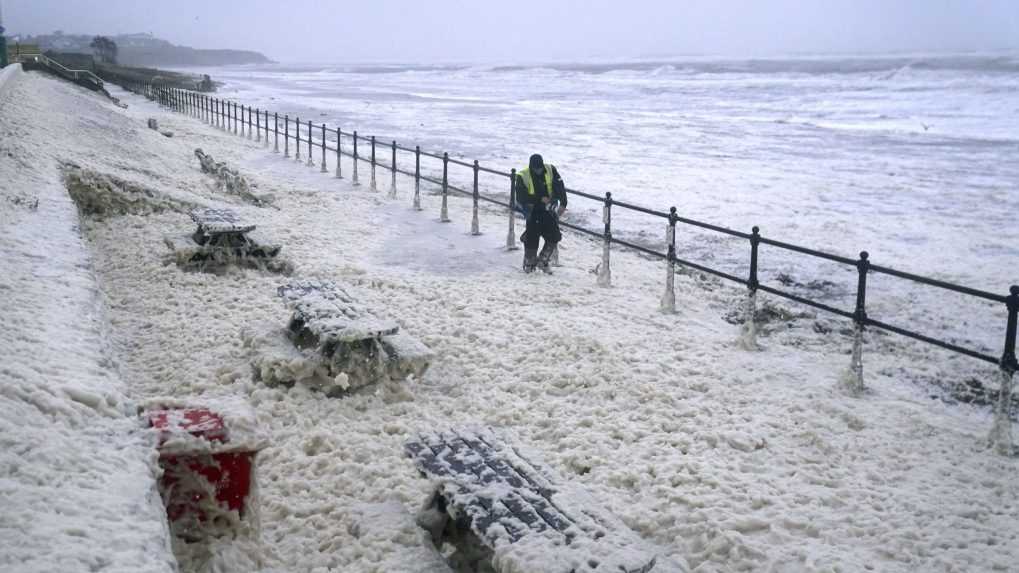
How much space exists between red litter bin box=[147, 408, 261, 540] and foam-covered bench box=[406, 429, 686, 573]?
0.82 m

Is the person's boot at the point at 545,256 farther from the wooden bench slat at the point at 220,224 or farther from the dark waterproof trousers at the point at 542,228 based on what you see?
the wooden bench slat at the point at 220,224

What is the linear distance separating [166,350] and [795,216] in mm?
10032

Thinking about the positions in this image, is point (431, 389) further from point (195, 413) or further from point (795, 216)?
point (795, 216)

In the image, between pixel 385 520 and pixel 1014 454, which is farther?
pixel 1014 454

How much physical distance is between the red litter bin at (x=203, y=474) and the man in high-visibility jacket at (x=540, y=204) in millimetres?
5976

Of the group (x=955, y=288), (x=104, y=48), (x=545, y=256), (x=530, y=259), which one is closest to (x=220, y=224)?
(x=530, y=259)

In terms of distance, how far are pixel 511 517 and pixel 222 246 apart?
5.73 m

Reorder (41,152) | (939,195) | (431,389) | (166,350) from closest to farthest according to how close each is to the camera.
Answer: (431,389)
(166,350)
(41,152)
(939,195)

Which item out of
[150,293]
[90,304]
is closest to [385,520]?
[90,304]

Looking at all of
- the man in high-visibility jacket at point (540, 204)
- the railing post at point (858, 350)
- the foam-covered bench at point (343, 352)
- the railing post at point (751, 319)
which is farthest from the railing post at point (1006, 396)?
the man in high-visibility jacket at point (540, 204)

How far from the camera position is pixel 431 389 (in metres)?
5.82

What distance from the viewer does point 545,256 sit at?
370 inches

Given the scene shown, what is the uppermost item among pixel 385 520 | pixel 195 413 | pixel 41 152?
pixel 41 152

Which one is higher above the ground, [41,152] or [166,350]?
[41,152]
